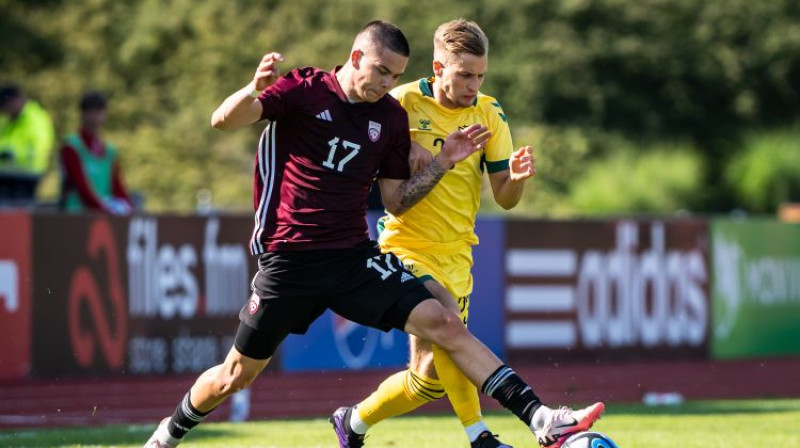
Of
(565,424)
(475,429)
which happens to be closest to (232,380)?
(475,429)

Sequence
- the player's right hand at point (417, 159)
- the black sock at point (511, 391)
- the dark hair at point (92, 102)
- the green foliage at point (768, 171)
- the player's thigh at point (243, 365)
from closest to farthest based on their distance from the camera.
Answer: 1. the black sock at point (511, 391)
2. the player's thigh at point (243, 365)
3. the player's right hand at point (417, 159)
4. the dark hair at point (92, 102)
5. the green foliage at point (768, 171)

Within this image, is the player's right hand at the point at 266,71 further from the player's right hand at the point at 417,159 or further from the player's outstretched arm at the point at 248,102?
the player's right hand at the point at 417,159

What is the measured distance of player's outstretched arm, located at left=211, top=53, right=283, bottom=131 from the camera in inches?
269

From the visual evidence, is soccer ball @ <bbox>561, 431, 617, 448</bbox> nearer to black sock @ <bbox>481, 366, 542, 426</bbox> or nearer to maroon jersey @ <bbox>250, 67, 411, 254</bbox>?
black sock @ <bbox>481, 366, 542, 426</bbox>

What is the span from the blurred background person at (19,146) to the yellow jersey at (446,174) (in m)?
8.25

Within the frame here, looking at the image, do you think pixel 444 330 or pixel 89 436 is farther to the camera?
pixel 89 436

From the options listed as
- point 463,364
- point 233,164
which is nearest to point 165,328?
point 463,364

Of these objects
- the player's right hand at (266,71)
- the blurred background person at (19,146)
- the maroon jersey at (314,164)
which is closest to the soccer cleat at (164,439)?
the maroon jersey at (314,164)

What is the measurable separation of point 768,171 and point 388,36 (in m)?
31.0

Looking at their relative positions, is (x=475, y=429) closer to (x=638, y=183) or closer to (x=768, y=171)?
(x=638, y=183)

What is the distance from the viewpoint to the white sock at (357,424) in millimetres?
7980

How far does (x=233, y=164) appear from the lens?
31.6 metres

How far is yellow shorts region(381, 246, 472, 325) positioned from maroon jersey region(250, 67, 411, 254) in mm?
564

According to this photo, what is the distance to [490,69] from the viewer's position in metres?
35.7
